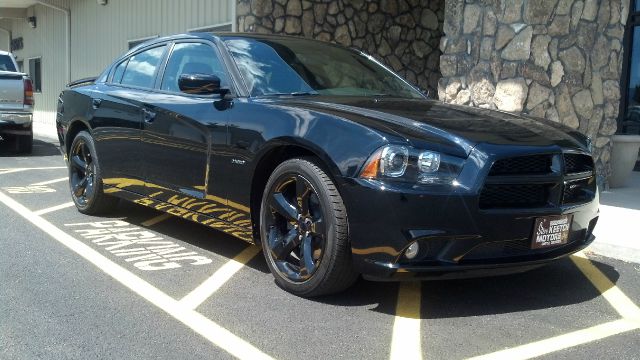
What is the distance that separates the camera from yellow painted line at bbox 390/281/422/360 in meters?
3.12

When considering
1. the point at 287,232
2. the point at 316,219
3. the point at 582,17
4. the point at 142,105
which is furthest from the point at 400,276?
the point at 582,17

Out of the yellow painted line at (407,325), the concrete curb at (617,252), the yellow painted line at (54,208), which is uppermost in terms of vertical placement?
the concrete curb at (617,252)

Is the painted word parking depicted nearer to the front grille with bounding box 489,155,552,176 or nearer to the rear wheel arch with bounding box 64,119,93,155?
the rear wheel arch with bounding box 64,119,93,155

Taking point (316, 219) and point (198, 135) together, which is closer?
point (316, 219)

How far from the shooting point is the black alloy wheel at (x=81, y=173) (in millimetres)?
6113

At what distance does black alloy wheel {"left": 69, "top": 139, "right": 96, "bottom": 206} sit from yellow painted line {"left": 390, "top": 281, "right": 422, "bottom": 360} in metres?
3.31

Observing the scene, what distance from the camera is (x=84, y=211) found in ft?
20.7

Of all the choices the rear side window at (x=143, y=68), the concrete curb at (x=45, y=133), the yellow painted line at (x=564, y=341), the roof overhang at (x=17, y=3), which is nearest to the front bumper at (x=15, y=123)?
the concrete curb at (x=45, y=133)

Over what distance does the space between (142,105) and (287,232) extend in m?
1.91

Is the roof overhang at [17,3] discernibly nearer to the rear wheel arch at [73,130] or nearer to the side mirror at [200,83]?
the rear wheel arch at [73,130]

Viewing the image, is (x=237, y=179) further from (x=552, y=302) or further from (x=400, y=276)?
(x=552, y=302)

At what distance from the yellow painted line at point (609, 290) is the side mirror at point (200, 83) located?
111 inches

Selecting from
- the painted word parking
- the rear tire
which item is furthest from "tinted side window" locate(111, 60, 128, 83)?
the rear tire

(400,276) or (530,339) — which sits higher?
(400,276)
